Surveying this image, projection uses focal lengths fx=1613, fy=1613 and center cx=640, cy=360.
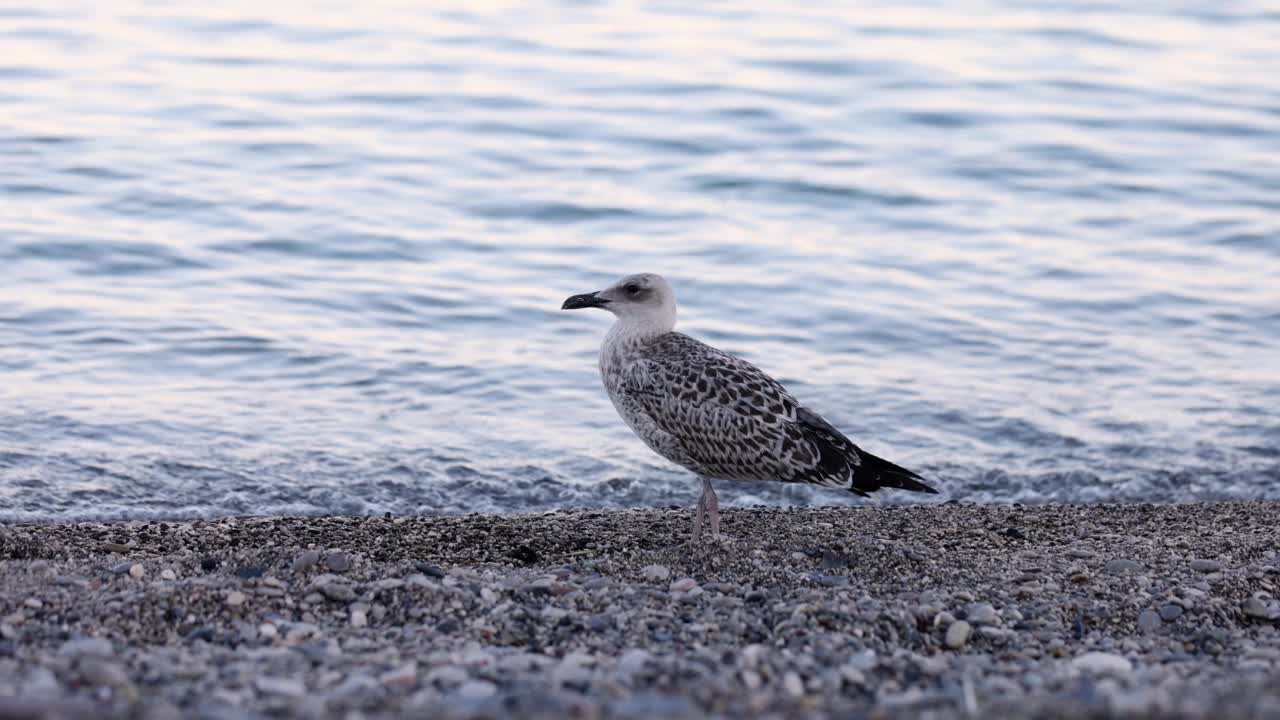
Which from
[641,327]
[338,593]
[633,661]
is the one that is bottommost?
[338,593]

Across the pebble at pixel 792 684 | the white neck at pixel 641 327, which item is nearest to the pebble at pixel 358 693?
the pebble at pixel 792 684

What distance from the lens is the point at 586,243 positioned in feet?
47.6

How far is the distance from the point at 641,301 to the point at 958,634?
263 centimetres

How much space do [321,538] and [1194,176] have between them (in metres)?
12.8

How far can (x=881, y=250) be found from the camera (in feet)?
48.5

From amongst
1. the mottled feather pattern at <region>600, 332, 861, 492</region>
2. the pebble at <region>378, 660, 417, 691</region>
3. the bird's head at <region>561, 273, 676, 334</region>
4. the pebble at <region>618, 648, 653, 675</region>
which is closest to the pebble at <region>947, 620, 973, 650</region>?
the pebble at <region>618, 648, 653, 675</region>

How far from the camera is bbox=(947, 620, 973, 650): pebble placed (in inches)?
226

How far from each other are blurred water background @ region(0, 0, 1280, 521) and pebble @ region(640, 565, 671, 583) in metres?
2.62

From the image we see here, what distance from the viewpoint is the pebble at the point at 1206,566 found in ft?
22.6

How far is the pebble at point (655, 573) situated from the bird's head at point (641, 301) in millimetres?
1470

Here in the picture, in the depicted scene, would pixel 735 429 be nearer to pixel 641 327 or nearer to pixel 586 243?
pixel 641 327

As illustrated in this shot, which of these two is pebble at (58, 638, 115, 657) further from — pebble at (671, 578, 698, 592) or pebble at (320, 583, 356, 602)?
pebble at (671, 578, 698, 592)

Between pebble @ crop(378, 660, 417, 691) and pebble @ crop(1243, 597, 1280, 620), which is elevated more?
pebble @ crop(378, 660, 417, 691)

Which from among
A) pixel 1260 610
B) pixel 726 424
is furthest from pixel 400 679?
pixel 1260 610
